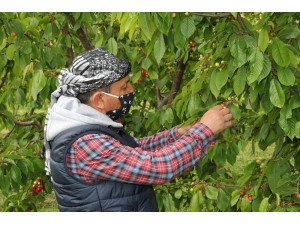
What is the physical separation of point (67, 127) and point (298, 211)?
107cm

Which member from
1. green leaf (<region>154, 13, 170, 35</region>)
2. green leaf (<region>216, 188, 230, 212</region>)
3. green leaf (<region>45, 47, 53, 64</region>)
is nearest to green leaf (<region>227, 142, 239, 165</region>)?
green leaf (<region>216, 188, 230, 212</region>)

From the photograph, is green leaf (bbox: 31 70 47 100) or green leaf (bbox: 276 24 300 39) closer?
green leaf (bbox: 276 24 300 39)

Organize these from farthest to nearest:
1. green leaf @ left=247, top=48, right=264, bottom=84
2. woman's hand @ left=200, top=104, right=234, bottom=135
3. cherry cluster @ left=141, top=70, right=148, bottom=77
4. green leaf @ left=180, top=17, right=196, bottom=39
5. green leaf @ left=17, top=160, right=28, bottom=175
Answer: cherry cluster @ left=141, top=70, right=148, bottom=77 → green leaf @ left=17, top=160, right=28, bottom=175 → woman's hand @ left=200, top=104, right=234, bottom=135 → green leaf @ left=180, top=17, right=196, bottom=39 → green leaf @ left=247, top=48, right=264, bottom=84

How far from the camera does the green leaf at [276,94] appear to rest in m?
2.38

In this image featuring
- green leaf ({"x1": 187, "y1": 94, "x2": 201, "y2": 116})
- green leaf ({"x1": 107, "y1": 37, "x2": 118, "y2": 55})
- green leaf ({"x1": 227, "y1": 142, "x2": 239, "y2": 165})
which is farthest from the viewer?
green leaf ({"x1": 107, "y1": 37, "x2": 118, "y2": 55})

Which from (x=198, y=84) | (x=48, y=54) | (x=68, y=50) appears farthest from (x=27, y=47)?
(x=198, y=84)

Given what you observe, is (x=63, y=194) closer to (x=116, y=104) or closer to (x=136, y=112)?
(x=116, y=104)

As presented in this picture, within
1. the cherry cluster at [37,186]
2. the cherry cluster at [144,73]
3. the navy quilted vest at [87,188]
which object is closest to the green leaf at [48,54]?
the cherry cluster at [144,73]

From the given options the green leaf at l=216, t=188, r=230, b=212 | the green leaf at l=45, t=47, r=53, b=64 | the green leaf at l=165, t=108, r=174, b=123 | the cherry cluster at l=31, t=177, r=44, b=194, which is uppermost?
the green leaf at l=45, t=47, r=53, b=64

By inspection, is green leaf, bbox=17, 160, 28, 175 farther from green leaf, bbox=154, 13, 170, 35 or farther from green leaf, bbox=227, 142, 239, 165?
green leaf, bbox=154, 13, 170, 35

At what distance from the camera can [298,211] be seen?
237 centimetres

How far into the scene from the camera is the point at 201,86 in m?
2.83

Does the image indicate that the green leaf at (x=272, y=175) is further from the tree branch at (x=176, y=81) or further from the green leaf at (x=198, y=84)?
the tree branch at (x=176, y=81)

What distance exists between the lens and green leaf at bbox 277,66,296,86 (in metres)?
2.35
